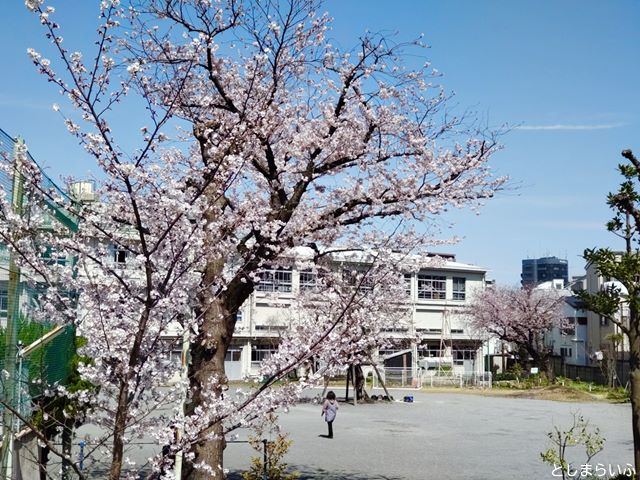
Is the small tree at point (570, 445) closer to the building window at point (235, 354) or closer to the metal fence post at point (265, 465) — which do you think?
the metal fence post at point (265, 465)

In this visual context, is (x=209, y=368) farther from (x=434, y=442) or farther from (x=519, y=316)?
(x=519, y=316)

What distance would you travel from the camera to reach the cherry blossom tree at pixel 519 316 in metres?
47.2

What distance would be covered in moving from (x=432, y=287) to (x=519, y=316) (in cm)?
839

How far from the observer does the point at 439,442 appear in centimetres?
1831

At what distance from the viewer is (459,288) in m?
55.4

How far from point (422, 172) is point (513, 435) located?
13119mm

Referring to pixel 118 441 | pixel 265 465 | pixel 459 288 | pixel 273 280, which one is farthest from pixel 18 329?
pixel 459 288

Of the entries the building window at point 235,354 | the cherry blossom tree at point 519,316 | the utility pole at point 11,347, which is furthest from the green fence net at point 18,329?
the cherry blossom tree at point 519,316

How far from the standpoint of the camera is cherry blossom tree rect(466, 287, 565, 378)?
155 ft

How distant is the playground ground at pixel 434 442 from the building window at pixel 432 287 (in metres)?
22.7

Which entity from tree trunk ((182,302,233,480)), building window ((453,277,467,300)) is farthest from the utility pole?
building window ((453,277,467,300))

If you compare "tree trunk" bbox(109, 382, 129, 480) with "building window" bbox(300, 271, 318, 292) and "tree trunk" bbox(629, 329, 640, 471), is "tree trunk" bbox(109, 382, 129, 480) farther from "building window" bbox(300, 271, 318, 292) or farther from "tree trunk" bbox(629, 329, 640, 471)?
"building window" bbox(300, 271, 318, 292)

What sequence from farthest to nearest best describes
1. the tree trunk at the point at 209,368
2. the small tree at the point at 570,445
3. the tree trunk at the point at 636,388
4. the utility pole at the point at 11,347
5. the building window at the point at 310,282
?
the building window at the point at 310,282, the small tree at the point at 570,445, the tree trunk at the point at 209,368, the tree trunk at the point at 636,388, the utility pole at the point at 11,347

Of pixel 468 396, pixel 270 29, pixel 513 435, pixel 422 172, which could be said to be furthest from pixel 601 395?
pixel 270 29
